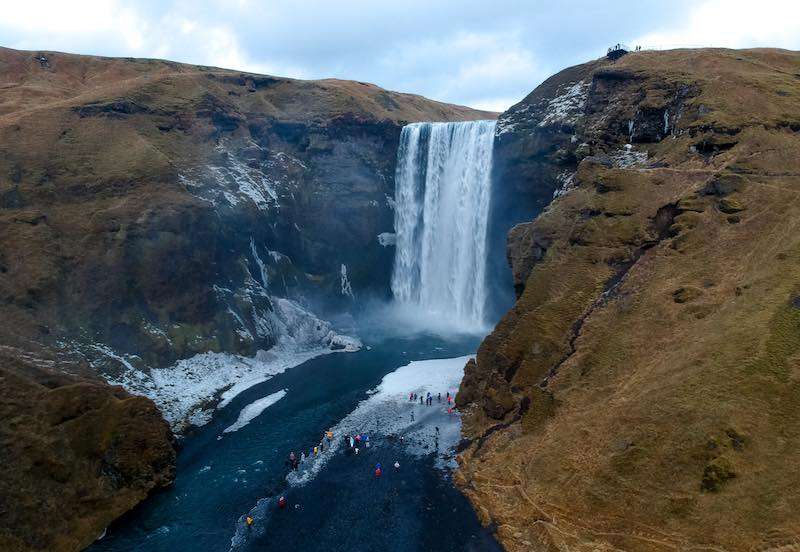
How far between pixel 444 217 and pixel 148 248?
138 ft

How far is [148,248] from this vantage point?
201 ft

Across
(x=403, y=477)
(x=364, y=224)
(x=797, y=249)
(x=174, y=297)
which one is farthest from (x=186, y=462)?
(x=364, y=224)

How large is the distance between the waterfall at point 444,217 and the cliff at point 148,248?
324cm

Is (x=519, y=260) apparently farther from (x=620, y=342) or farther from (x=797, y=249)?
(x=797, y=249)

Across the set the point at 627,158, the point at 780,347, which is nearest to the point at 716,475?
the point at 780,347

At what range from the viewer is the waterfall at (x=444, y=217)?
7794cm

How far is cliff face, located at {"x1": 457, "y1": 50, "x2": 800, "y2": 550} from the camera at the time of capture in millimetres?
27453

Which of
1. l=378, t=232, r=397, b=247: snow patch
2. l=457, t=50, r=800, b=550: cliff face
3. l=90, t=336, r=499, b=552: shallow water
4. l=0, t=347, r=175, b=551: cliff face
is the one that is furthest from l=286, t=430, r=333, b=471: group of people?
l=378, t=232, r=397, b=247: snow patch

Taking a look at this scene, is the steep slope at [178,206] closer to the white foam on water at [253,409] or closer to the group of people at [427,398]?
the white foam on water at [253,409]

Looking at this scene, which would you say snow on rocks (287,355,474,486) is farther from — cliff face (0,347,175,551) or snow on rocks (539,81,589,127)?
snow on rocks (539,81,589,127)

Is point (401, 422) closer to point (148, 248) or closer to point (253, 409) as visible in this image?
point (253, 409)

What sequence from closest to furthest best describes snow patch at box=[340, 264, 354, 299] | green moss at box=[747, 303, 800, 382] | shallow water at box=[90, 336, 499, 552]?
green moss at box=[747, 303, 800, 382] → shallow water at box=[90, 336, 499, 552] → snow patch at box=[340, 264, 354, 299]

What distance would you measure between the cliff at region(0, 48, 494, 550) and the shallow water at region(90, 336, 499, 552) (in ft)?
9.02

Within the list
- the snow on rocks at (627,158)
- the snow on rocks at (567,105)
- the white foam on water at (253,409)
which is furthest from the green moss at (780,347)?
the snow on rocks at (567,105)
